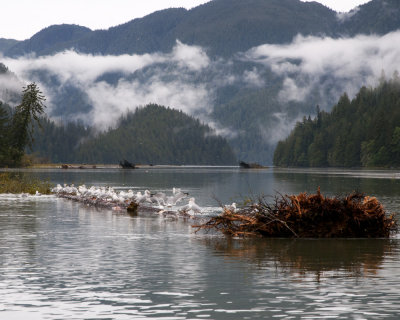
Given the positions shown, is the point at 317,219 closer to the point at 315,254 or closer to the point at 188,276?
the point at 315,254

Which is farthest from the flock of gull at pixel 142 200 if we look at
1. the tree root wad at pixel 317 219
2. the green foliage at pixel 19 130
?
the green foliage at pixel 19 130

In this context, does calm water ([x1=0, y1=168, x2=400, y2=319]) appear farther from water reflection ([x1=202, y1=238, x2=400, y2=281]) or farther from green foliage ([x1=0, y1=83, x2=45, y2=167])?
green foliage ([x1=0, y1=83, x2=45, y2=167])

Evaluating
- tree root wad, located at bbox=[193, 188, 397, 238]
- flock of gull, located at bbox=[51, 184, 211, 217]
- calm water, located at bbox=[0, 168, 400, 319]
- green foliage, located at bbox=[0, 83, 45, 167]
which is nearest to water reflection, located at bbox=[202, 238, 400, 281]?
calm water, located at bbox=[0, 168, 400, 319]

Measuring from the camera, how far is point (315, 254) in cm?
2647

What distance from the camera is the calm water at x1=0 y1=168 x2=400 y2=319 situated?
54.9ft

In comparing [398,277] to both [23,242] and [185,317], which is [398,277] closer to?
[185,317]

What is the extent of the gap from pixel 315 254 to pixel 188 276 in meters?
6.92

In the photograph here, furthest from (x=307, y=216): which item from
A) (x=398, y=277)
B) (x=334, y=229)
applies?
(x=398, y=277)

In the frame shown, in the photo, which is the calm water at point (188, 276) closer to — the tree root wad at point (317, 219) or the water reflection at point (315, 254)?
the water reflection at point (315, 254)

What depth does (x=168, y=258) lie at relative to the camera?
25.4 metres

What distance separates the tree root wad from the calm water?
3.60ft

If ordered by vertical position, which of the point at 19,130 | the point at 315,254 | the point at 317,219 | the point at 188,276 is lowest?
the point at 188,276

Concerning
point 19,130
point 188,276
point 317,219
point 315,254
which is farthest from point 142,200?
point 19,130

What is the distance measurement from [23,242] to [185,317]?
623 inches
